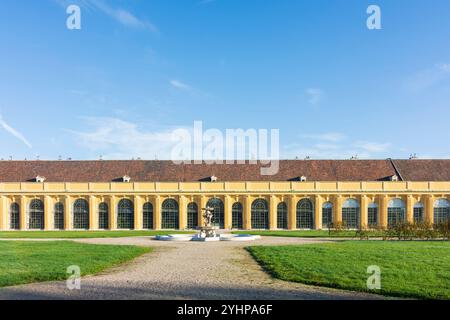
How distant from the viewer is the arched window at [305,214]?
5503cm

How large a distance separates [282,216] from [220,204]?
774cm

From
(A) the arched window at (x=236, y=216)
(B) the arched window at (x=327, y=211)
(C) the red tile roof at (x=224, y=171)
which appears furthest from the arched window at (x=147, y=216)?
(B) the arched window at (x=327, y=211)

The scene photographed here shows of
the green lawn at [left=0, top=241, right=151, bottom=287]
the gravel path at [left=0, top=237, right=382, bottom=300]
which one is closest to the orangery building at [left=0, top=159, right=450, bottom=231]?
the green lawn at [left=0, top=241, right=151, bottom=287]

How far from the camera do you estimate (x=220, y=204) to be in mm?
55531

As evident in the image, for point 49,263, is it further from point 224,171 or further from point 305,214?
point 305,214

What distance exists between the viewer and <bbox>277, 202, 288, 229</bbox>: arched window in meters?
55.2

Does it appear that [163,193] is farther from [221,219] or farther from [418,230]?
[418,230]

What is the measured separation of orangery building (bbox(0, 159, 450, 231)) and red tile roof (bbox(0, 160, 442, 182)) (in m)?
0.13

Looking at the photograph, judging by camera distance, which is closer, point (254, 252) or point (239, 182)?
point (254, 252)

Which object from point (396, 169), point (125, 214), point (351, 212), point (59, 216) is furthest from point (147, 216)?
point (396, 169)

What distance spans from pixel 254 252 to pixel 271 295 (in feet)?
38.8

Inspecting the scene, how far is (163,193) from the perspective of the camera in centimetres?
5566

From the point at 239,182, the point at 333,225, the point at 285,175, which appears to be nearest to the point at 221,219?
the point at 239,182

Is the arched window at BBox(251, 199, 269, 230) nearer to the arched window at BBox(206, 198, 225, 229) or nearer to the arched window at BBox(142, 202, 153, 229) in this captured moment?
the arched window at BBox(206, 198, 225, 229)
